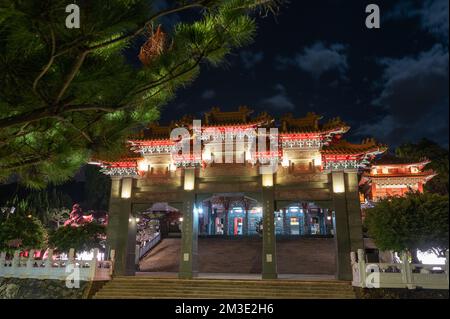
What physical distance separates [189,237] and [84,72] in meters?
11.7

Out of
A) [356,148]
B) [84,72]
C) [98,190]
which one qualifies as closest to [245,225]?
[356,148]

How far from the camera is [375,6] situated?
5441 millimetres

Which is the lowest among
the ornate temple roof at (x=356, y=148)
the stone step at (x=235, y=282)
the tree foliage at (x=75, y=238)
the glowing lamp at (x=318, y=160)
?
the stone step at (x=235, y=282)

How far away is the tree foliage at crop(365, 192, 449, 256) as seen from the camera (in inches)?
425

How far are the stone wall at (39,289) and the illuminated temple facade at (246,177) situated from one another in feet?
7.78

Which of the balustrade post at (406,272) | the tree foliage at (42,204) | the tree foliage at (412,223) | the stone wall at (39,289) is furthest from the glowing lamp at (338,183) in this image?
the tree foliage at (42,204)

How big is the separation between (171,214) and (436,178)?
1965 cm

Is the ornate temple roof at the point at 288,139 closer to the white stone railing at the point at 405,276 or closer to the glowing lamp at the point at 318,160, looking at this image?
the glowing lamp at the point at 318,160

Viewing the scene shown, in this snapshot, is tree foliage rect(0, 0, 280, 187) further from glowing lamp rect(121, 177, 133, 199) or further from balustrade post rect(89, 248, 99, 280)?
glowing lamp rect(121, 177, 133, 199)

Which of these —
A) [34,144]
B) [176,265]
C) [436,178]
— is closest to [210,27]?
[34,144]

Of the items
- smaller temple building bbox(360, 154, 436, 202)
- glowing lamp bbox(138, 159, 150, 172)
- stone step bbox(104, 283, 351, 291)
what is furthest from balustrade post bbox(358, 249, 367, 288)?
smaller temple building bbox(360, 154, 436, 202)

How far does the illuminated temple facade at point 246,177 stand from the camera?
605 inches

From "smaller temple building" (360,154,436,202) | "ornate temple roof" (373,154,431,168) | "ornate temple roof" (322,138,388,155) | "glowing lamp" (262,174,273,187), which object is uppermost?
"ornate temple roof" (373,154,431,168)

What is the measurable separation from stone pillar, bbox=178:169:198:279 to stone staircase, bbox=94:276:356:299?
48.3 inches
